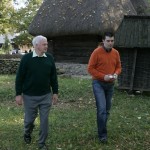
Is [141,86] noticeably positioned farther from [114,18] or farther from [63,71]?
[114,18]

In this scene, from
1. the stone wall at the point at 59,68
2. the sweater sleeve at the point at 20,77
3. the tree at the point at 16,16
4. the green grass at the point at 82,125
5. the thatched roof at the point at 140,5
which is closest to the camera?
the sweater sleeve at the point at 20,77

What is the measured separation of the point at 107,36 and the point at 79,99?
5934 millimetres

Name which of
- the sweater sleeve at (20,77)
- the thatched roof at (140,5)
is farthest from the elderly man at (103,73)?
the thatched roof at (140,5)

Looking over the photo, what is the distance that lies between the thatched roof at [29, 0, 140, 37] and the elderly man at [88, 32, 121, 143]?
17399 mm

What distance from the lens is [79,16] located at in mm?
25875

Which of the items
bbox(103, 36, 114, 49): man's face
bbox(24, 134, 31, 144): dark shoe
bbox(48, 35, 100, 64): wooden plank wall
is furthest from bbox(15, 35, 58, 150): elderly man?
bbox(48, 35, 100, 64): wooden plank wall

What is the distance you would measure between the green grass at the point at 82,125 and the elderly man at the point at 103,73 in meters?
0.47

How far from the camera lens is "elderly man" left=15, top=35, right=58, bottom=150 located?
6.79 metres

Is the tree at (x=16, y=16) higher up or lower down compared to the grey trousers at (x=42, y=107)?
higher up

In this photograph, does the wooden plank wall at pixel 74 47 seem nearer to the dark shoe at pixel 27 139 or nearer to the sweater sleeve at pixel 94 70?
the sweater sleeve at pixel 94 70

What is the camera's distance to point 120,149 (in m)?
7.16

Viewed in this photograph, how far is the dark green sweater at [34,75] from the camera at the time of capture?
6793mm

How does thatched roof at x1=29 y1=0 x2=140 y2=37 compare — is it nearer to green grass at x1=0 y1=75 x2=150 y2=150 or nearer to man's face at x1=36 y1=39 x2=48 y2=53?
green grass at x1=0 y1=75 x2=150 y2=150

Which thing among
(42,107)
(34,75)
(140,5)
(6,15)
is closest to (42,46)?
(34,75)
